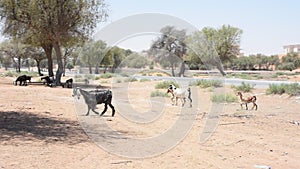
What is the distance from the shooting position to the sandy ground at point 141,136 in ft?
26.6

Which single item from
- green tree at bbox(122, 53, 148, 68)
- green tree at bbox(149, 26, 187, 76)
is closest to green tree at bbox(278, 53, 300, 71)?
green tree at bbox(149, 26, 187, 76)

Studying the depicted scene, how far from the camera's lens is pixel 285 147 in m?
10.7

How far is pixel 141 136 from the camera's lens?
36.3 ft

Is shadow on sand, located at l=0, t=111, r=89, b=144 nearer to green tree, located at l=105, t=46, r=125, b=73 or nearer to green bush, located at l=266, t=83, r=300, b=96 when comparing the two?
green tree, located at l=105, t=46, r=125, b=73

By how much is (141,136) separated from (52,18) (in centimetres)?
2106

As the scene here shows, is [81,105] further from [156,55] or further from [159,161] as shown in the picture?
[159,161]

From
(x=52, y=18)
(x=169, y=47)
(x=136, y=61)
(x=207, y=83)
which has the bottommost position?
(x=207, y=83)

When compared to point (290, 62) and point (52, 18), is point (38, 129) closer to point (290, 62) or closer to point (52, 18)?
point (52, 18)

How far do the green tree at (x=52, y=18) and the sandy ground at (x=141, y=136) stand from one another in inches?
558

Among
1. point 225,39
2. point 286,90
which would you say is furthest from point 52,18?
point 225,39

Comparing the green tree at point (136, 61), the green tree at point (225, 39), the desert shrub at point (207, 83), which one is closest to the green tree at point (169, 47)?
the green tree at point (136, 61)

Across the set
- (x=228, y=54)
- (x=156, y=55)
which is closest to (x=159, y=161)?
(x=156, y=55)

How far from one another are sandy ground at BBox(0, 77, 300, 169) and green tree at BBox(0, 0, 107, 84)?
1417 cm

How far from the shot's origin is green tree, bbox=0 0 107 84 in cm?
2902
